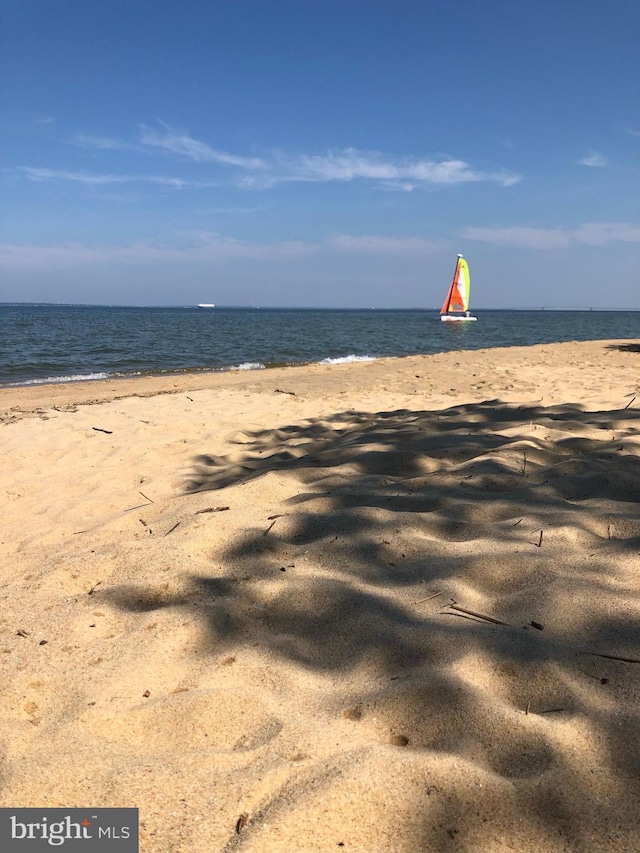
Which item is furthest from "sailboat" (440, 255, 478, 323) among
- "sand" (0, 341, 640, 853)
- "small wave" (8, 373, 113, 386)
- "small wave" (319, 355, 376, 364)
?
"sand" (0, 341, 640, 853)

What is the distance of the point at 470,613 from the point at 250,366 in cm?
1280

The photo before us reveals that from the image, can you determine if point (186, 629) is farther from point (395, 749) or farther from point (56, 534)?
point (56, 534)

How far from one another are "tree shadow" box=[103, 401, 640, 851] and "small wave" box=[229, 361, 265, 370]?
10.6 m

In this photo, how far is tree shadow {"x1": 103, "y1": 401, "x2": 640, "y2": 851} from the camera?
1131 millimetres

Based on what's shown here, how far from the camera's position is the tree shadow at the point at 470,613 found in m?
1.13

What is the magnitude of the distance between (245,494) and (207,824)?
1.79 meters

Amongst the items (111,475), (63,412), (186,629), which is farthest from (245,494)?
(63,412)

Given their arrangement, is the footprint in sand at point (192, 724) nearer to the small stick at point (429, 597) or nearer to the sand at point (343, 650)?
the sand at point (343, 650)

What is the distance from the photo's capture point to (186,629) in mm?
1792

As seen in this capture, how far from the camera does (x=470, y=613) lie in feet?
5.64

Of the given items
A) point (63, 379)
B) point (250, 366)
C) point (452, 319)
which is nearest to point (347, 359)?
point (250, 366)

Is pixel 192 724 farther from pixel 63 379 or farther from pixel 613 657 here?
pixel 63 379

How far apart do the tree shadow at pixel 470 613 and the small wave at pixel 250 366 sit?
34.9 feet

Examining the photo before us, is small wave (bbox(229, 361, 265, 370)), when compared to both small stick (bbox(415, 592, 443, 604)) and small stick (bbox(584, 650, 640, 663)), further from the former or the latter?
small stick (bbox(584, 650, 640, 663))
